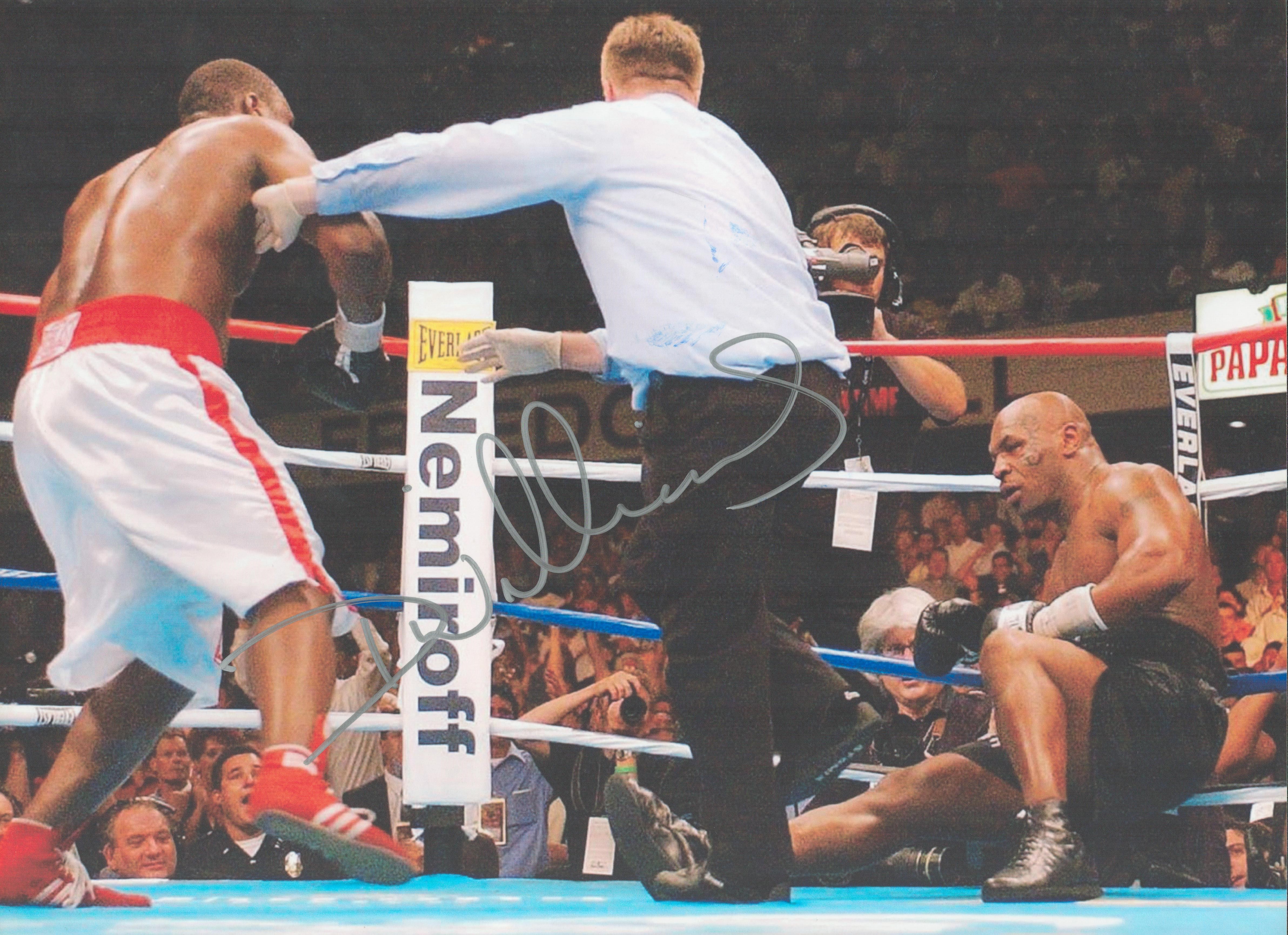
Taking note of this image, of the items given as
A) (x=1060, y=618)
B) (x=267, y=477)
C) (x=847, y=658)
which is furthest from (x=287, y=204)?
(x=1060, y=618)

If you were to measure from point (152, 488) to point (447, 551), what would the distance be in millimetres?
407

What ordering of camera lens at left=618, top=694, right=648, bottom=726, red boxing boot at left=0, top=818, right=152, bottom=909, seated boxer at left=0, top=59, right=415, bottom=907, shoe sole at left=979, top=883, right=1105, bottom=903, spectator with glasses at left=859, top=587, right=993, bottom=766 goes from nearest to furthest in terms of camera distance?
seated boxer at left=0, top=59, right=415, bottom=907 < red boxing boot at left=0, top=818, right=152, bottom=909 < shoe sole at left=979, top=883, right=1105, bottom=903 < spectator with glasses at left=859, top=587, right=993, bottom=766 < camera lens at left=618, top=694, right=648, bottom=726

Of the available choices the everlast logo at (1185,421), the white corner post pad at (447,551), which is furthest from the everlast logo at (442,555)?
the everlast logo at (1185,421)

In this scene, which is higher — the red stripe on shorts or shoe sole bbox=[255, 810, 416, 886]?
the red stripe on shorts

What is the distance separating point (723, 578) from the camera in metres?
1.49

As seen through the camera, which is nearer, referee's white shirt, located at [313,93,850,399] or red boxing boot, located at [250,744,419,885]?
red boxing boot, located at [250,744,419,885]

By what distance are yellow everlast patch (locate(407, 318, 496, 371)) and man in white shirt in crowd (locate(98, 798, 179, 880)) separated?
2.86 feet

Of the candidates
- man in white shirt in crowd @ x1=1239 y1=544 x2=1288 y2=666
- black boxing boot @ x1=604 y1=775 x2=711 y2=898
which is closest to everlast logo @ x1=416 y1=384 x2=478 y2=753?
black boxing boot @ x1=604 y1=775 x2=711 y2=898

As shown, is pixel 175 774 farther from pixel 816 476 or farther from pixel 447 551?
pixel 816 476

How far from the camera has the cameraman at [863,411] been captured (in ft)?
5.87

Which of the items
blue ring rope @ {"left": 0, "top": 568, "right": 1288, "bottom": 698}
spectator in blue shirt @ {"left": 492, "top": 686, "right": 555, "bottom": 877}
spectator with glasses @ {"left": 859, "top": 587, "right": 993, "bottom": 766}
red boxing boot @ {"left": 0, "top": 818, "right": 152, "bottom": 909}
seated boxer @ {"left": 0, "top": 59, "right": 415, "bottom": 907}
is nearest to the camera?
seated boxer @ {"left": 0, "top": 59, "right": 415, "bottom": 907}

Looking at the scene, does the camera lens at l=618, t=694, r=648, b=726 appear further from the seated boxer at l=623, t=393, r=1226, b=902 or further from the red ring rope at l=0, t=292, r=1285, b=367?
the red ring rope at l=0, t=292, r=1285, b=367

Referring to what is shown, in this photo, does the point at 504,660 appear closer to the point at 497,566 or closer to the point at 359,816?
the point at 497,566

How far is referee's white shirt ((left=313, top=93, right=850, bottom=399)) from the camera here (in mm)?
1437
